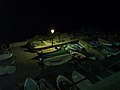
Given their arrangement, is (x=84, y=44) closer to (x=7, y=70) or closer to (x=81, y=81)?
(x=7, y=70)

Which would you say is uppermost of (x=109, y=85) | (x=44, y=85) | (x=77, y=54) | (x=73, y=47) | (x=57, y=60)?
(x=109, y=85)

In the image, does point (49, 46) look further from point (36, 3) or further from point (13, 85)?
point (36, 3)

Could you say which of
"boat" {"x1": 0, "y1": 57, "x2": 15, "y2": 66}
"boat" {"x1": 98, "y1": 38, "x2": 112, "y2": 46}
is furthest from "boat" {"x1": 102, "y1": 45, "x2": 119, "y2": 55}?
"boat" {"x1": 0, "y1": 57, "x2": 15, "y2": 66}

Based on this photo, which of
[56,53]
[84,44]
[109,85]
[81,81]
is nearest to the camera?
[109,85]

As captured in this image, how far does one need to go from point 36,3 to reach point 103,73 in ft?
97.9

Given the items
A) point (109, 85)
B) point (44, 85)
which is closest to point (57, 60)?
point (44, 85)

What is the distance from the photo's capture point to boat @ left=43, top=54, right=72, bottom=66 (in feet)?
37.2

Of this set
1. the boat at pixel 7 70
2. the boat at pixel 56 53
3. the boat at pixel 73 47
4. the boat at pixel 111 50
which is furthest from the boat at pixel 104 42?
the boat at pixel 7 70

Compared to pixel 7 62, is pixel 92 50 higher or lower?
higher

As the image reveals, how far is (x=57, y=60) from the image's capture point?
37.8 feet

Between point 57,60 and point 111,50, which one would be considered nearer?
point 57,60

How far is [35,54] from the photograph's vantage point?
1303cm

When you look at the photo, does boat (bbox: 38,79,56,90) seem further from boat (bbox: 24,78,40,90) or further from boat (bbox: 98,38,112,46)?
boat (bbox: 98,38,112,46)

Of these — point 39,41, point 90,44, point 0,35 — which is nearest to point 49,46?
point 39,41
